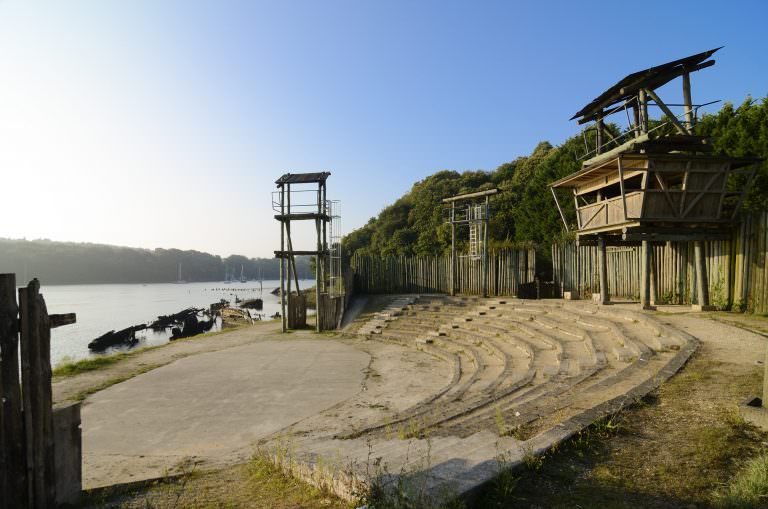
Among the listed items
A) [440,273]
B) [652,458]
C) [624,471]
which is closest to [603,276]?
[440,273]

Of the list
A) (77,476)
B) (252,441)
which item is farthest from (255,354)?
(77,476)

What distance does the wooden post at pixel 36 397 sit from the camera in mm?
3980

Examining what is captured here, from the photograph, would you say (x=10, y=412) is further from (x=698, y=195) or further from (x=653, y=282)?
(x=653, y=282)

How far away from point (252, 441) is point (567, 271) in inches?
677

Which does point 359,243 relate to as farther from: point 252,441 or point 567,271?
point 252,441

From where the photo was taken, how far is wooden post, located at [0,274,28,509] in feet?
12.6

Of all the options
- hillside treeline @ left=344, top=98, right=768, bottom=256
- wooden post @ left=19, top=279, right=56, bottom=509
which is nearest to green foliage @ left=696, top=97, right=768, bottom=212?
hillside treeline @ left=344, top=98, right=768, bottom=256

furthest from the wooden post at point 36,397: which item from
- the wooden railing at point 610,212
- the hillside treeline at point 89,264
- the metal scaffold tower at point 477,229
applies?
the hillside treeline at point 89,264

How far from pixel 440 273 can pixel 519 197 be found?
23753 mm

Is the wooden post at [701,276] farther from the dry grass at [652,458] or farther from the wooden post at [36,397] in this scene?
the wooden post at [36,397]

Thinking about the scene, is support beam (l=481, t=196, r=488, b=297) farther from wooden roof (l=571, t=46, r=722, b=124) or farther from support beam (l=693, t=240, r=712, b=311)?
support beam (l=693, t=240, r=712, b=311)

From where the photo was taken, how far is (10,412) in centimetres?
386

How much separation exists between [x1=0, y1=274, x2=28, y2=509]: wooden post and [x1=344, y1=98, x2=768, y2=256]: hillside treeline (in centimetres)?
1883

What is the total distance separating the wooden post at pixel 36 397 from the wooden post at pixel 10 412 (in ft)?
0.17
